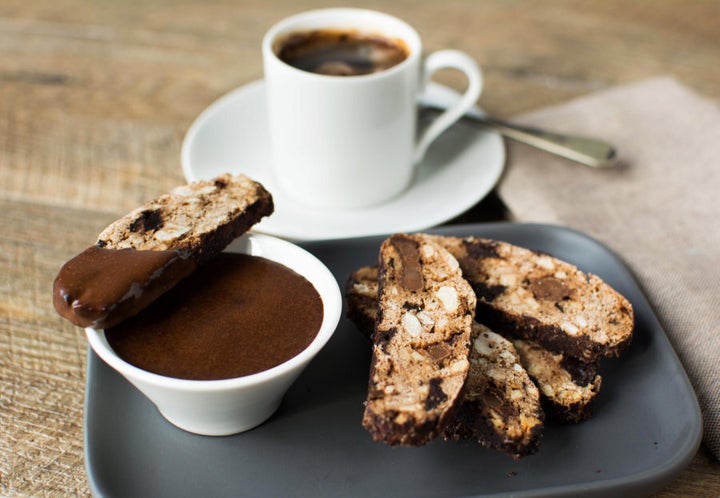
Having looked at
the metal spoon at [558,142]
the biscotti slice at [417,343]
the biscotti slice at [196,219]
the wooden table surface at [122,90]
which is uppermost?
the biscotti slice at [196,219]

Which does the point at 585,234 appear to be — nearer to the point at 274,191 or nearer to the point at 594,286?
the point at 594,286

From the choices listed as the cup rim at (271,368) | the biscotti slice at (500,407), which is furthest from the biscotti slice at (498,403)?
the cup rim at (271,368)

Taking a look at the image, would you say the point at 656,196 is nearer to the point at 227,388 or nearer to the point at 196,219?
the point at 196,219

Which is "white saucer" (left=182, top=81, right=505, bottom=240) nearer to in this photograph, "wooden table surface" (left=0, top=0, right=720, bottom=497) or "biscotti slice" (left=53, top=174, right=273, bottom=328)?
"wooden table surface" (left=0, top=0, right=720, bottom=497)

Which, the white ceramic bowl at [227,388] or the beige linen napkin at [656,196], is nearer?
the white ceramic bowl at [227,388]

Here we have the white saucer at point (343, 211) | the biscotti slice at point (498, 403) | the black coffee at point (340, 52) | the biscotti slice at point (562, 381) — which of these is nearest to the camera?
the biscotti slice at point (498, 403)

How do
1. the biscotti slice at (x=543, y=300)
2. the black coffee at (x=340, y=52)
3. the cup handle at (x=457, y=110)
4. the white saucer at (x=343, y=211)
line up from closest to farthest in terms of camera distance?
1. the biscotti slice at (x=543, y=300)
2. the white saucer at (x=343, y=211)
3. the black coffee at (x=340, y=52)
4. the cup handle at (x=457, y=110)

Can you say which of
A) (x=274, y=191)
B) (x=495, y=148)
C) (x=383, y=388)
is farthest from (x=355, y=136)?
(x=383, y=388)

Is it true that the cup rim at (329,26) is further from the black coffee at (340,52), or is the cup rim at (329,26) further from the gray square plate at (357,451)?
the gray square plate at (357,451)
